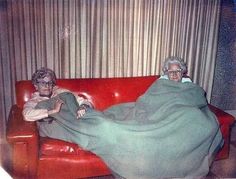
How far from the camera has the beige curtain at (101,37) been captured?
3264 mm

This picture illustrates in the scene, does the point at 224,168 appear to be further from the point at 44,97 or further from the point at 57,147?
the point at 44,97

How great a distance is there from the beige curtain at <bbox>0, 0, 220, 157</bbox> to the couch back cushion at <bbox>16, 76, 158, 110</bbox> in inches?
17.7

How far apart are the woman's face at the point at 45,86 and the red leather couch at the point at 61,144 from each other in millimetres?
156

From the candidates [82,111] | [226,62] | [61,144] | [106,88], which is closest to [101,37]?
[106,88]

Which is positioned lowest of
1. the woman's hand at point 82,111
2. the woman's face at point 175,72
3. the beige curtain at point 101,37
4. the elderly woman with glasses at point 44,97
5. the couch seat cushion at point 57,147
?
the couch seat cushion at point 57,147

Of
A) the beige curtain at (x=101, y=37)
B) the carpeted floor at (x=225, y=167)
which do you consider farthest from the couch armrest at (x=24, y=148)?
the carpeted floor at (x=225, y=167)

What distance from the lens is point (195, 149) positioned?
2574 millimetres

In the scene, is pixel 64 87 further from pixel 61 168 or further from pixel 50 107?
pixel 61 168

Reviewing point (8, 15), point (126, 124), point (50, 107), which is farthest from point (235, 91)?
point (8, 15)

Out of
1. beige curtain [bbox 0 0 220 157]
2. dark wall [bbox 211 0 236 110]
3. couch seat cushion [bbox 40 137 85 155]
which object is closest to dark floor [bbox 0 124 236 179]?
couch seat cushion [bbox 40 137 85 155]

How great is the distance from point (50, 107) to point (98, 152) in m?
0.60

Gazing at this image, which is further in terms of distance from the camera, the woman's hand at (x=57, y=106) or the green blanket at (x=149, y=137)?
the woman's hand at (x=57, y=106)

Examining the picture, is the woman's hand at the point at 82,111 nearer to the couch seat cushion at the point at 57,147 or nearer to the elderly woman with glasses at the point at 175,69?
the couch seat cushion at the point at 57,147

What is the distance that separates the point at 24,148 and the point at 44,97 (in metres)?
0.63
